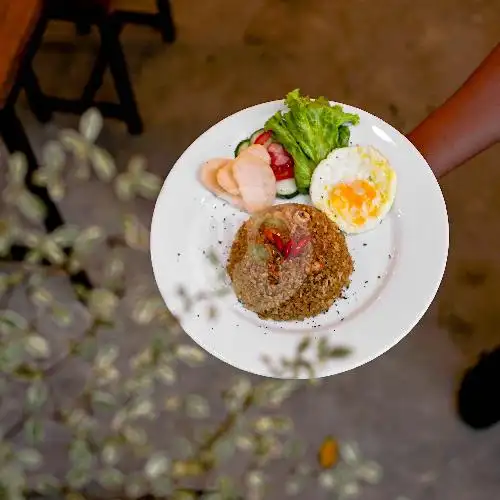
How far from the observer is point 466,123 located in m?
1.24

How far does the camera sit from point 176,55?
6.66ft

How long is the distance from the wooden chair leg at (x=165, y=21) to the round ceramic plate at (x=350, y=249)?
2.74ft

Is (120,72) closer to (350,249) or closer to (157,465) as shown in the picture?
(350,249)

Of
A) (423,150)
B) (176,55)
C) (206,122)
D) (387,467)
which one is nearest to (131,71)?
(176,55)

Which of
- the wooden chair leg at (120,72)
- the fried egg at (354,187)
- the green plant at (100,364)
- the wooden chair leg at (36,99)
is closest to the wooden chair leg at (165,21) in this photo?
the wooden chair leg at (120,72)

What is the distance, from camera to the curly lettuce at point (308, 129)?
124 cm

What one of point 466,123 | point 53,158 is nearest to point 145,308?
point 53,158

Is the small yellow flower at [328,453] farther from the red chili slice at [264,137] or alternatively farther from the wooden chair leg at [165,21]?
the wooden chair leg at [165,21]

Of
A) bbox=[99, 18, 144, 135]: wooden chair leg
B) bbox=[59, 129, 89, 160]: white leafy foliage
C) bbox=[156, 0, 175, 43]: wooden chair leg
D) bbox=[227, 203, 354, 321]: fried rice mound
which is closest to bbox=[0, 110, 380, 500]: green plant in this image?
bbox=[59, 129, 89, 160]: white leafy foliage

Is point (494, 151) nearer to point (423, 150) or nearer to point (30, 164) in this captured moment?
point (423, 150)

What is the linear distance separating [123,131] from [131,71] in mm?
208

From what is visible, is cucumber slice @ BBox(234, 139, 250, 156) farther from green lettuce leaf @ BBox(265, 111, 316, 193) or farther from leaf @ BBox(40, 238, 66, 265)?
leaf @ BBox(40, 238, 66, 265)

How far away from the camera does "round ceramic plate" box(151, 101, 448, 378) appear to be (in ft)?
3.80

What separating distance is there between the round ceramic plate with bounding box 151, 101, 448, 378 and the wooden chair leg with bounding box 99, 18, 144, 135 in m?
0.51
